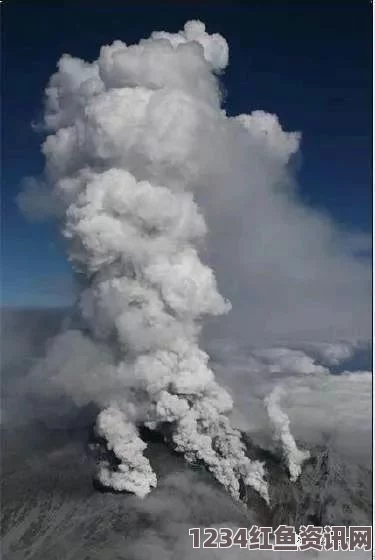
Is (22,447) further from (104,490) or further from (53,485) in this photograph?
(104,490)

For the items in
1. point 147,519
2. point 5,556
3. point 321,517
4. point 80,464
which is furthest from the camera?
point 321,517


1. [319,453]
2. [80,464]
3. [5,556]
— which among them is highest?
[319,453]

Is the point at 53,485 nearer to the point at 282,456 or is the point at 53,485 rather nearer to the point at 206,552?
the point at 206,552

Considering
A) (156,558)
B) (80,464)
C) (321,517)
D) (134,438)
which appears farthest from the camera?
(321,517)

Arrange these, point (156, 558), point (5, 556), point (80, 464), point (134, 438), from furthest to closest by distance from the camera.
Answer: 1. point (80, 464)
2. point (5, 556)
3. point (156, 558)
4. point (134, 438)

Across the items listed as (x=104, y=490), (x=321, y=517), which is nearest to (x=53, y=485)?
(x=104, y=490)

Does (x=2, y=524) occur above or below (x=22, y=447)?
below

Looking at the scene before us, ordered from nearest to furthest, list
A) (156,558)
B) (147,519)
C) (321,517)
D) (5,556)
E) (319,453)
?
(156,558) → (147,519) → (5,556) → (321,517) → (319,453)

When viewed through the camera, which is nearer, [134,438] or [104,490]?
[134,438]

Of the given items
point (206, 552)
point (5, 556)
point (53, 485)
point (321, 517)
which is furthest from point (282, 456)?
point (5, 556)
